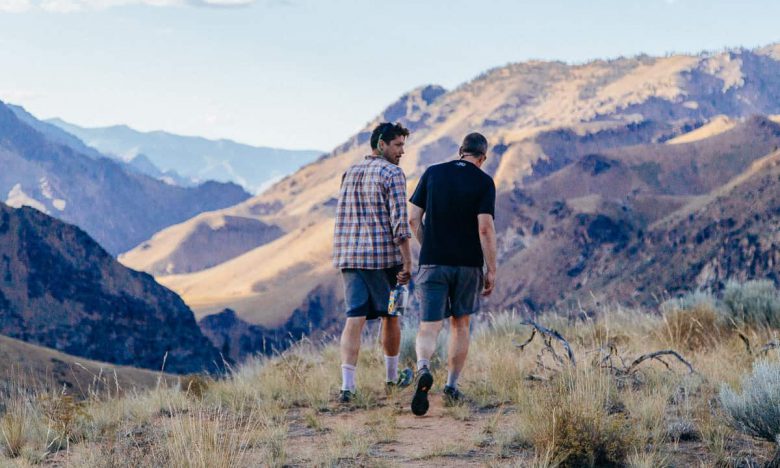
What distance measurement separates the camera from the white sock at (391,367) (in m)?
7.60

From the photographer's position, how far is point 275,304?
87.9 metres

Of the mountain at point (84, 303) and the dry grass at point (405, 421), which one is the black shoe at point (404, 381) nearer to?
the dry grass at point (405, 421)

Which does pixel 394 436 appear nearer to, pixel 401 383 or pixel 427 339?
pixel 427 339

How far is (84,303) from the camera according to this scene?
5431 cm

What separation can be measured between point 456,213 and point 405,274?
0.66m

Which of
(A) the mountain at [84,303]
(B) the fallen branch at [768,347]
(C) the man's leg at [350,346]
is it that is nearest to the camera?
(C) the man's leg at [350,346]

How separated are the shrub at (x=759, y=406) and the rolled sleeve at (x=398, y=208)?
2.55m

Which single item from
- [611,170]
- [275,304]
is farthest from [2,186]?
[611,170]

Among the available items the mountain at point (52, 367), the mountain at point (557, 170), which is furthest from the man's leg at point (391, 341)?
the mountain at point (557, 170)

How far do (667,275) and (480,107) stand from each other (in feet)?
441

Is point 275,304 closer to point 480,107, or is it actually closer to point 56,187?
point 480,107

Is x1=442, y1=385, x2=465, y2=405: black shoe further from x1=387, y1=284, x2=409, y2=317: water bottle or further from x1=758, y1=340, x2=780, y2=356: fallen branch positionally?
x1=758, y1=340, x2=780, y2=356: fallen branch

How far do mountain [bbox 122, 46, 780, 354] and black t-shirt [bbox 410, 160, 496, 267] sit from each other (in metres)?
20.0

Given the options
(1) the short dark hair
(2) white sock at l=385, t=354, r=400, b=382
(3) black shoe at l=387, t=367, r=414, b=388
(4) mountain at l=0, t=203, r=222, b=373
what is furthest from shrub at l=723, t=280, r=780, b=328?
(4) mountain at l=0, t=203, r=222, b=373
